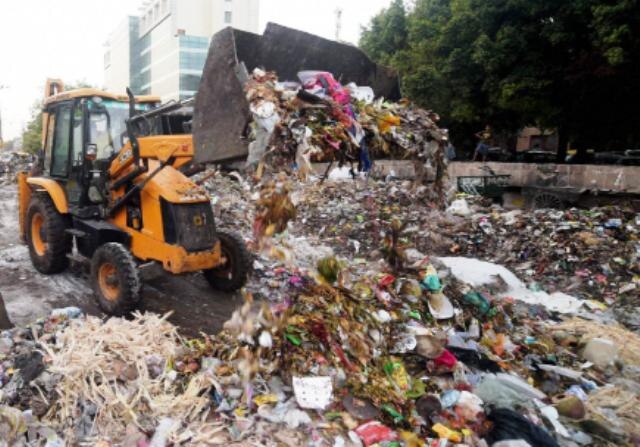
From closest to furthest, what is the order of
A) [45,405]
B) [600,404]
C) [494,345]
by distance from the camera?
[45,405]
[600,404]
[494,345]

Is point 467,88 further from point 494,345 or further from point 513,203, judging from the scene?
point 494,345

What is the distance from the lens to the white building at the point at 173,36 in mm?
47781

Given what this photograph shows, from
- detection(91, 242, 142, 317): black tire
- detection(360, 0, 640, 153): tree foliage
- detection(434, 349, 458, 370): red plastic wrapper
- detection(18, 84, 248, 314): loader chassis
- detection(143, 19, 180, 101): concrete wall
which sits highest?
detection(143, 19, 180, 101): concrete wall

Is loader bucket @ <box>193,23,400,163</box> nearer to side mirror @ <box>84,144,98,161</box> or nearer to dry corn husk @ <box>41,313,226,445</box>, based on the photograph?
dry corn husk @ <box>41,313,226,445</box>

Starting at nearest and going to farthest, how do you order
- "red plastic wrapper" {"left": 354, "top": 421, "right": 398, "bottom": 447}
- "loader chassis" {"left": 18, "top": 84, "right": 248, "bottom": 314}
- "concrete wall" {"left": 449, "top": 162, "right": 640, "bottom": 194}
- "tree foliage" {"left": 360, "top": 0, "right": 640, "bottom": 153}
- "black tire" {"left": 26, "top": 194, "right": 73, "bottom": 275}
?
"red plastic wrapper" {"left": 354, "top": 421, "right": 398, "bottom": 447}, "loader chassis" {"left": 18, "top": 84, "right": 248, "bottom": 314}, "black tire" {"left": 26, "top": 194, "right": 73, "bottom": 275}, "concrete wall" {"left": 449, "top": 162, "right": 640, "bottom": 194}, "tree foliage" {"left": 360, "top": 0, "right": 640, "bottom": 153}

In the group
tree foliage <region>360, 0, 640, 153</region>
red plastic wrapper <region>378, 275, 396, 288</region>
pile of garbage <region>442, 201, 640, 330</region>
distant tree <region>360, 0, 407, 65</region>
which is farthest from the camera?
distant tree <region>360, 0, 407, 65</region>

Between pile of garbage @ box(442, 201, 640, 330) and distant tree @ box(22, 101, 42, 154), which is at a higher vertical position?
distant tree @ box(22, 101, 42, 154)

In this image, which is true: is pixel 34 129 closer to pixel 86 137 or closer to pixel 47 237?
pixel 47 237

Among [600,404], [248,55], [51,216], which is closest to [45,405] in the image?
[248,55]

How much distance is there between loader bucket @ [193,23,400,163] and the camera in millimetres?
3219

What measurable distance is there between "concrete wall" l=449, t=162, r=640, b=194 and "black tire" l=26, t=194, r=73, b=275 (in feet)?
36.1

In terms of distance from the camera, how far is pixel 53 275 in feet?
20.2

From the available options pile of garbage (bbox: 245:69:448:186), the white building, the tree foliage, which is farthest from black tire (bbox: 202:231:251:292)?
the white building

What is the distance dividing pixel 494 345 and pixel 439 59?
1383 cm
